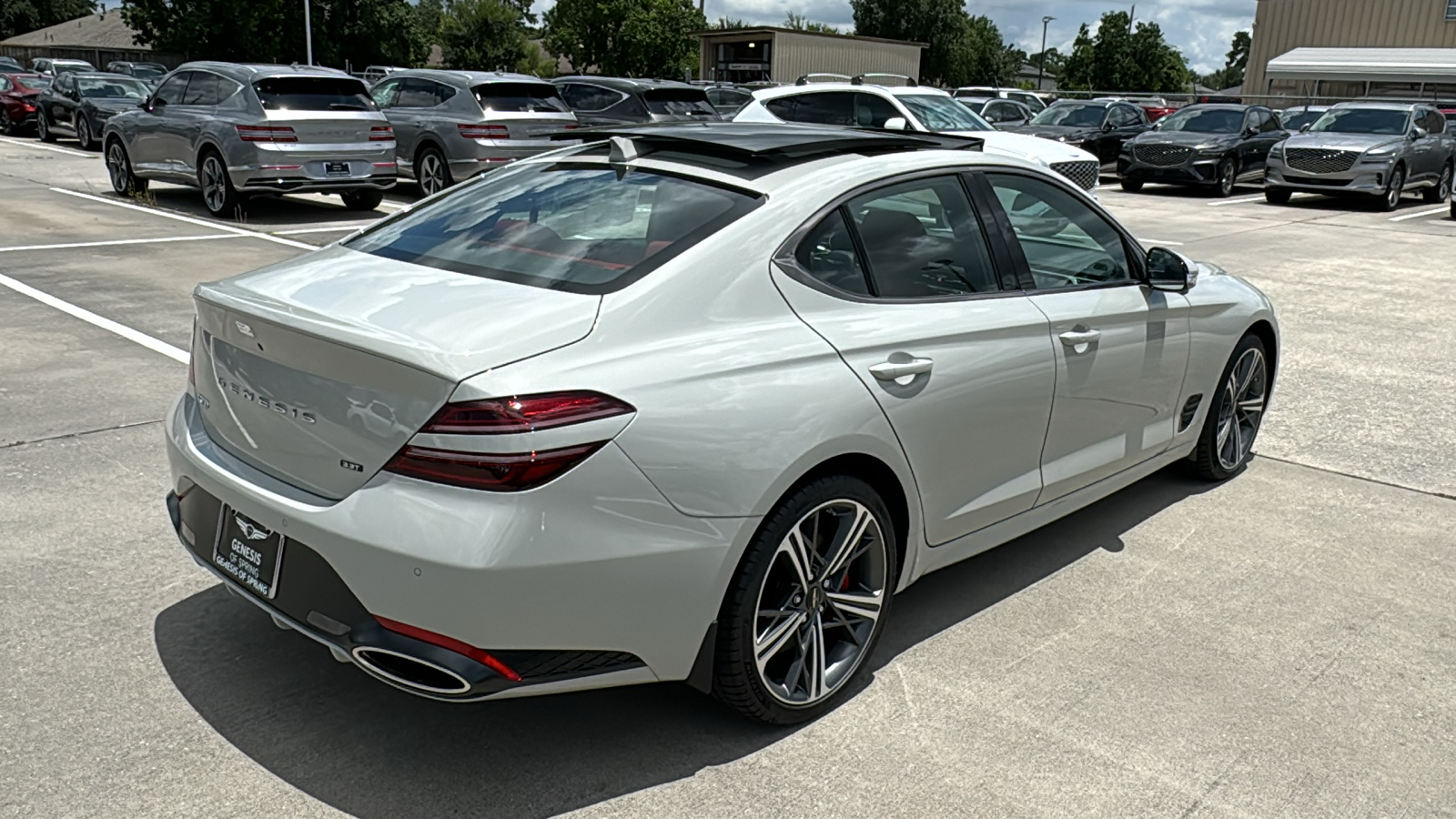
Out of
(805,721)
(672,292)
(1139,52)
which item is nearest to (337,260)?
(672,292)

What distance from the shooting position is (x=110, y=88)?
78.3ft

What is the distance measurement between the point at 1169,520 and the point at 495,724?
10.2 feet

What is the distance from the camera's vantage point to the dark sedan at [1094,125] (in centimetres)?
2406

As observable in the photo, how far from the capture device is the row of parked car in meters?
13.5

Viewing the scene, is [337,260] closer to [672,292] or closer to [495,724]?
[672,292]

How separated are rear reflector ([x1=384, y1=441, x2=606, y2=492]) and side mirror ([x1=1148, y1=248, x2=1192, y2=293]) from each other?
2.74m

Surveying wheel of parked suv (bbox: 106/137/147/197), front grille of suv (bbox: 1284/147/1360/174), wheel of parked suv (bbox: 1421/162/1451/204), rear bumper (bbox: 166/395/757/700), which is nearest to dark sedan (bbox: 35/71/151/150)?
wheel of parked suv (bbox: 106/137/147/197)

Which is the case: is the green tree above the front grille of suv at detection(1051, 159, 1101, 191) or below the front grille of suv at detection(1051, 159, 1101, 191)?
above

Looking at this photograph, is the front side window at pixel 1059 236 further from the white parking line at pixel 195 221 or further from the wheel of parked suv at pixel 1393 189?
the wheel of parked suv at pixel 1393 189

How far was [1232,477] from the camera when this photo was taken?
5.59 meters

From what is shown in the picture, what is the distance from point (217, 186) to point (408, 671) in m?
12.6

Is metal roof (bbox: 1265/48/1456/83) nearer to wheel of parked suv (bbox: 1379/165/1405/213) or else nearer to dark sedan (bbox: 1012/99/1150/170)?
dark sedan (bbox: 1012/99/1150/170)

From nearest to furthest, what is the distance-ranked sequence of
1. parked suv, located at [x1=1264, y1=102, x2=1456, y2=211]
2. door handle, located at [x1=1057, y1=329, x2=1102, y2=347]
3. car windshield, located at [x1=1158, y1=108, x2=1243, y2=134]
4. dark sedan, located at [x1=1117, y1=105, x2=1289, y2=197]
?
door handle, located at [x1=1057, y1=329, x2=1102, y2=347] < parked suv, located at [x1=1264, y1=102, x2=1456, y2=211] < dark sedan, located at [x1=1117, y1=105, x2=1289, y2=197] < car windshield, located at [x1=1158, y1=108, x2=1243, y2=134]

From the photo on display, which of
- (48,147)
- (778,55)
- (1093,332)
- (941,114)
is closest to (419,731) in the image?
(1093,332)
